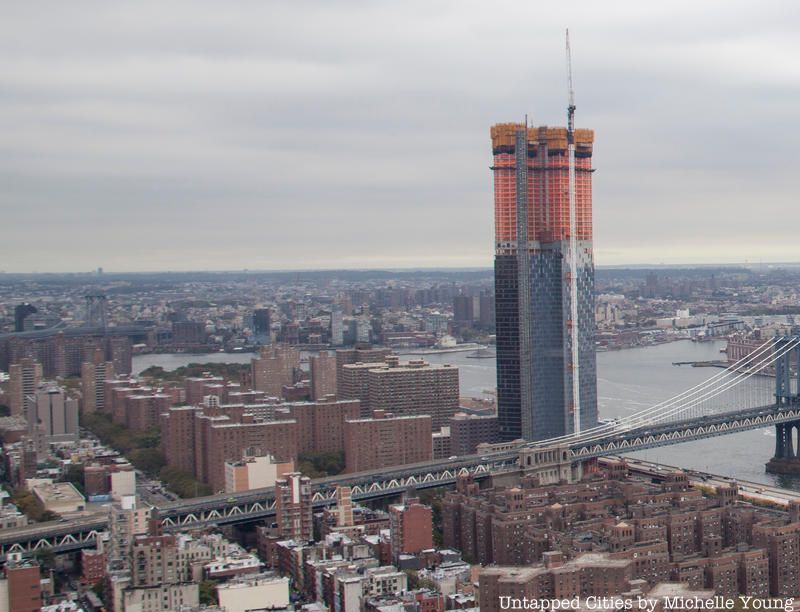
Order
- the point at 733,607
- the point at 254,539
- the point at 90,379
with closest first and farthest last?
the point at 733,607
the point at 254,539
the point at 90,379

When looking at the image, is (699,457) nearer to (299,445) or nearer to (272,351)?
(299,445)

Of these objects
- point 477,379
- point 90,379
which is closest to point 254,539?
point 90,379

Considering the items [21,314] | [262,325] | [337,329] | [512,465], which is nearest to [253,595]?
[512,465]

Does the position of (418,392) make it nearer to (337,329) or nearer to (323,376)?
(323,376)

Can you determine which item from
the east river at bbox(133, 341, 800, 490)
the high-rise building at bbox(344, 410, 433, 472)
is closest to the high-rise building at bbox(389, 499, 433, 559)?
the high-rise building at bbox(344, 410, 433, 472)

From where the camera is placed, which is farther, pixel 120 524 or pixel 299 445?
pixel 299 445
